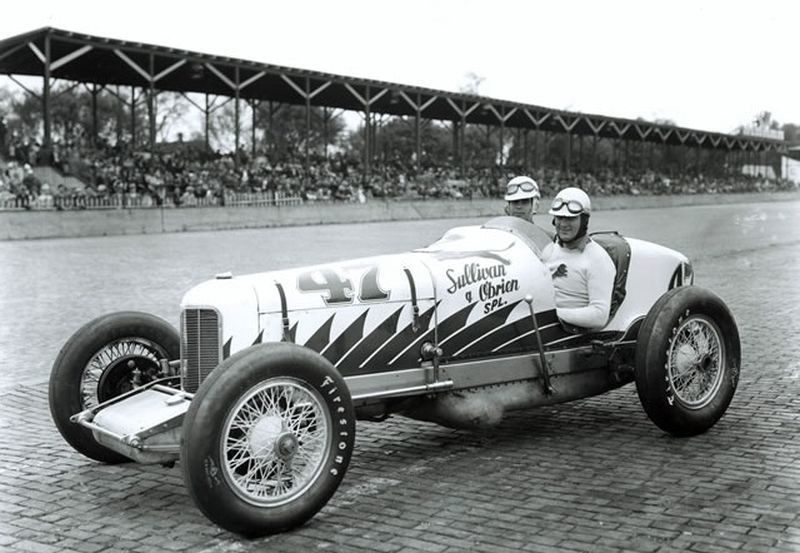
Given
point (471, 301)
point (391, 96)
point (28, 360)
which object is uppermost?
point (391, 96)

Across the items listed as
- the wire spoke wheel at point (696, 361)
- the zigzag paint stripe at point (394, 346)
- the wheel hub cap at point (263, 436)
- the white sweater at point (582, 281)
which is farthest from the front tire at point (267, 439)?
the wire spoke wheel at point (696, 361)

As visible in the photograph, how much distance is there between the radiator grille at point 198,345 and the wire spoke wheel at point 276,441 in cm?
56

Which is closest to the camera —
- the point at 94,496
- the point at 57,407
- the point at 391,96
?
the point at 94,496

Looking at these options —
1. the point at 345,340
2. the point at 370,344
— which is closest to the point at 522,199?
the point at 370,344

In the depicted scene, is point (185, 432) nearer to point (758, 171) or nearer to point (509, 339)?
point (509, 339)

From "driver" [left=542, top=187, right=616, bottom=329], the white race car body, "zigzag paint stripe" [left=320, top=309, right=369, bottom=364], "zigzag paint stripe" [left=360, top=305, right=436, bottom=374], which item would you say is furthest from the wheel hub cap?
"driver" [left=542, top=187, right=616, bottom=329]

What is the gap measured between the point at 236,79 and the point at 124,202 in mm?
8720

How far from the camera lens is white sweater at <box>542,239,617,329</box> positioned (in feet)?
19.5

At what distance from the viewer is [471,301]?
544 cm

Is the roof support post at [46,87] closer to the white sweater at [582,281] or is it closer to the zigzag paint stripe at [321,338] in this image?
the white sweater at [582,281]

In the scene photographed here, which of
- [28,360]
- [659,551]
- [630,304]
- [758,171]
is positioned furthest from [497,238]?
[758,171]

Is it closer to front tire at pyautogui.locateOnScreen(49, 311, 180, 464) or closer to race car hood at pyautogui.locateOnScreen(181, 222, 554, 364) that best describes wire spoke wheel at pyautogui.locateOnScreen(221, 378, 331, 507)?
race car hood at pyautogui.locateOnScreen(181, 222, 554, 364)

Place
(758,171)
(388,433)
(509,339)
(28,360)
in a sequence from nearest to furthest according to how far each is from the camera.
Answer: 1. (509,339)
2. (388,433)
3. (28,360)
4. (758,171)

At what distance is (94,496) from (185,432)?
1111mm
